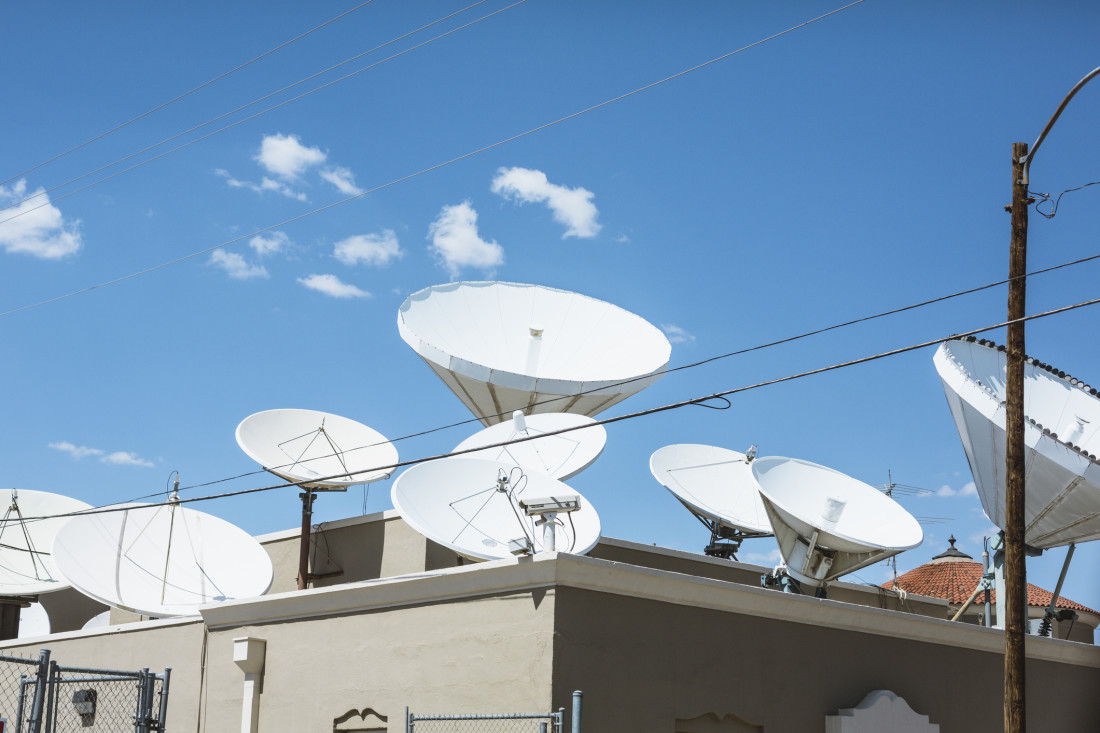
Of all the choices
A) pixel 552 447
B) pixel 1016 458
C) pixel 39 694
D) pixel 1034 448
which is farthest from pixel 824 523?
pixel 39 694

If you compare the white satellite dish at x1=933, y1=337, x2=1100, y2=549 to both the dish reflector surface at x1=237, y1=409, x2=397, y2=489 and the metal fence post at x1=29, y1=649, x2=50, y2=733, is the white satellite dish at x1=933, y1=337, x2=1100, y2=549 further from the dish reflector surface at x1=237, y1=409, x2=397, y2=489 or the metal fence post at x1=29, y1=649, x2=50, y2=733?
the metal fence post at x1=29, y1=649, x2=50, y2=733

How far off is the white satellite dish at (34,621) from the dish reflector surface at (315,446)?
33.3 feet

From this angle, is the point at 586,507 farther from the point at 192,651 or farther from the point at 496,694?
the point at 192,651

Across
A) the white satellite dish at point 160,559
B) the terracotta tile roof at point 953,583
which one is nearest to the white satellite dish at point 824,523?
the white satellite dish at point 160,559

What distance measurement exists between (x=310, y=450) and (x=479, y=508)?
755 cm

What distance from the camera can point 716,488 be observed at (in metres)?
26.4

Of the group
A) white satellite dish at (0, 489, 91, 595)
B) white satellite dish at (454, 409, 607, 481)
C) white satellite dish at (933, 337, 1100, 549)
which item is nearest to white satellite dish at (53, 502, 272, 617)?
white satellite dish at (454, 409, 607, 481)

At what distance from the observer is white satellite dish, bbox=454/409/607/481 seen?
73.6ft

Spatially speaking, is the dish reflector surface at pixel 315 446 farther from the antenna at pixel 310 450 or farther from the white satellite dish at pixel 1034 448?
the white satellite dish at pixel 1034 448

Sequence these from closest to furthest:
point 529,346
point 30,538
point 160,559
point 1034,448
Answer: point 1034,448, point 160,559, point 529,346, point 30,538

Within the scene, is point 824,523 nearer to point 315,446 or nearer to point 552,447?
point 552,447

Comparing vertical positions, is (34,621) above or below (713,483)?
below

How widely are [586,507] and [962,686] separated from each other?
6.38 metres

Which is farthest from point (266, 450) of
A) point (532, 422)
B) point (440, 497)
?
point (440, 497)
